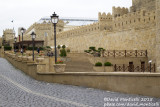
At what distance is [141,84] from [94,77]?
2.69 metres

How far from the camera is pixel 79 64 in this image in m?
30.5

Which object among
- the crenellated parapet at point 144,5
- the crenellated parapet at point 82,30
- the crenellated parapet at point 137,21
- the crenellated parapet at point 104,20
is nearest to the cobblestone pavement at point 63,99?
the crenellated parapet at point 137,21

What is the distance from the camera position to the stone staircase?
27722 millimetres

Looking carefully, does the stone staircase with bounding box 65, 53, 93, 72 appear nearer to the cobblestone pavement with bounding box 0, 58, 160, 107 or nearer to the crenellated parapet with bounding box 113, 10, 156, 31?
the crenellated parapet with bounding box 113, 10, 156, 31

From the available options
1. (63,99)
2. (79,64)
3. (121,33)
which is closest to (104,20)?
(121,33)

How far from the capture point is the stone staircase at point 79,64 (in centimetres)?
2772

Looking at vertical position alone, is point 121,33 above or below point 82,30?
below

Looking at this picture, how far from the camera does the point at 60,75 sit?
548 inches

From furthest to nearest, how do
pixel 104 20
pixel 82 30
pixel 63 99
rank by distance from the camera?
pixel 82 30 < pixel 104 20 < pixel 63 99

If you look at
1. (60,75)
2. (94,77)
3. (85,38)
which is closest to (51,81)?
(60,75)

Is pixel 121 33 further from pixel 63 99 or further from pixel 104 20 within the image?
pixel 63 99

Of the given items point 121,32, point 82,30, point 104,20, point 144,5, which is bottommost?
point 121,32

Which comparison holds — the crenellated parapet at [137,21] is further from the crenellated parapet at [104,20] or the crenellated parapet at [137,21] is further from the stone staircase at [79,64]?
the stone staircase at [79,64]

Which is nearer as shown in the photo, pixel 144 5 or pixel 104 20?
pixel 104 20
